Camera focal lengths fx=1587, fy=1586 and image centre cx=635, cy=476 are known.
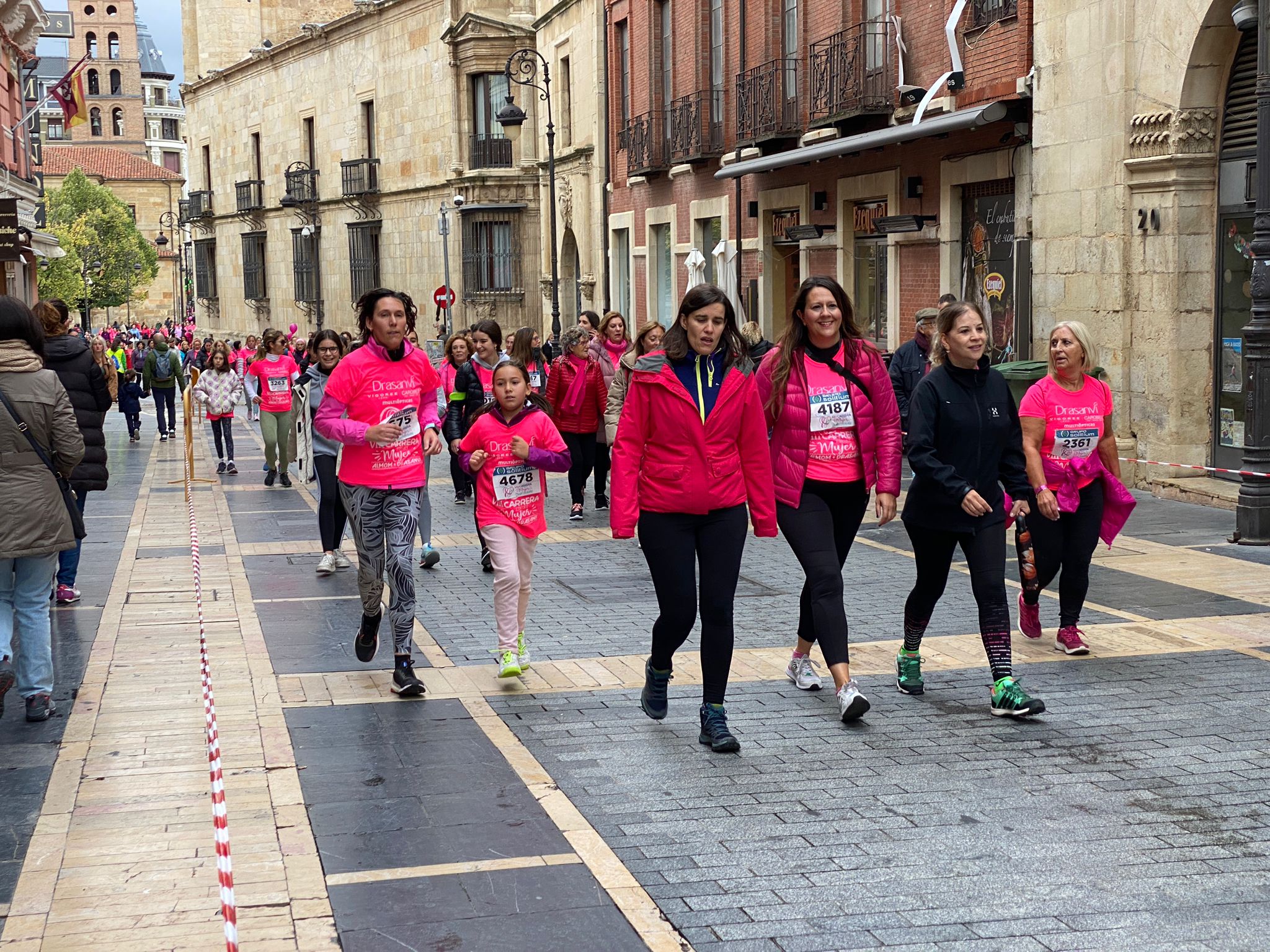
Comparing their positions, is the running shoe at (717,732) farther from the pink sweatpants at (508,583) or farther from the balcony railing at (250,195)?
the balcony railing at (250,195)

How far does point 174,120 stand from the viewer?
497 ft

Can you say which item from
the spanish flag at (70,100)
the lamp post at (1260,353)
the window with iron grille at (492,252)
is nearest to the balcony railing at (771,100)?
the lamp post at (1260,353)

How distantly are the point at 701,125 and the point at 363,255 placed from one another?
82.3 ft

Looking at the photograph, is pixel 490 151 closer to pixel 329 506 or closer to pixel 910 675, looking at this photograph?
pixel 329 506

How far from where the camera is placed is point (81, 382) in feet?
29.9

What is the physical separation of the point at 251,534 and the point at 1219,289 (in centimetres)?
879

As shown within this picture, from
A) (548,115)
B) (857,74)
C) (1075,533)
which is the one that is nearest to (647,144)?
(548,115)

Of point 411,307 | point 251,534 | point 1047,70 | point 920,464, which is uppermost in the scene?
point 1047,70

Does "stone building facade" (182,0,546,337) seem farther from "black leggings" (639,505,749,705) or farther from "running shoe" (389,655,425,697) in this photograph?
"black leggings" (639,505,749,705)

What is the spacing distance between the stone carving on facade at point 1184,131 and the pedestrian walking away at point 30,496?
10457mm

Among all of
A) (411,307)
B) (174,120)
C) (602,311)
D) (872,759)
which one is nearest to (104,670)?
(411,307)

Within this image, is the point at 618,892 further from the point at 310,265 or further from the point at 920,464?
the point at 310,265

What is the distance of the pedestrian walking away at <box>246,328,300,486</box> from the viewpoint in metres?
17.0

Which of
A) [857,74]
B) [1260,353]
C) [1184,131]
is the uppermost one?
[857,74]
